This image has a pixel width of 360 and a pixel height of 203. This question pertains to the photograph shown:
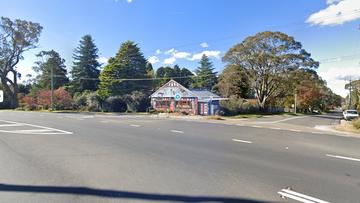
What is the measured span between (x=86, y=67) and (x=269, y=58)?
43.8 metres

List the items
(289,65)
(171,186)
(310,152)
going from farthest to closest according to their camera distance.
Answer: (289,65) → (310,152) → (171,186)

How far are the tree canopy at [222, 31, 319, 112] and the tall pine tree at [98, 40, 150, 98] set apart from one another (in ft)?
62.0

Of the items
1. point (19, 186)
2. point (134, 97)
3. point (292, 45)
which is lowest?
point (19, 186)

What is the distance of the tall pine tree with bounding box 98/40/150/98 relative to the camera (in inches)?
1565

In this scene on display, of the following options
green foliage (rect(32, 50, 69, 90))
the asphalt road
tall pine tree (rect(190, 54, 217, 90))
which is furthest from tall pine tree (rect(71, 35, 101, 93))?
the asphalt road

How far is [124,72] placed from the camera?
1638 inches

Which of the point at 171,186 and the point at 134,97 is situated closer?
the point at 171,186

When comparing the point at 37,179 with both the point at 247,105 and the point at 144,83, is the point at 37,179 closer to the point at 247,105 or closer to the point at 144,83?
the point at 247,105

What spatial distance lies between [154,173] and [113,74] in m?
38.4

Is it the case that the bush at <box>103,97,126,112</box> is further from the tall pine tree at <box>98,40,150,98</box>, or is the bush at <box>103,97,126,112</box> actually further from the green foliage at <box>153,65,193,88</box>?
the green foliage at <box>153,65,193,88</box>

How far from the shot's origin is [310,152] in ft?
23.5

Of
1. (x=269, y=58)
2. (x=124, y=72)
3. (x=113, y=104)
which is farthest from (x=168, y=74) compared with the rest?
(x=269, y=58)

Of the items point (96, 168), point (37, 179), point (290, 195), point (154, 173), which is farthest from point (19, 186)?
point (290, 195)

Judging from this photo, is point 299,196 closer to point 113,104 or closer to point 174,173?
point 174,173
